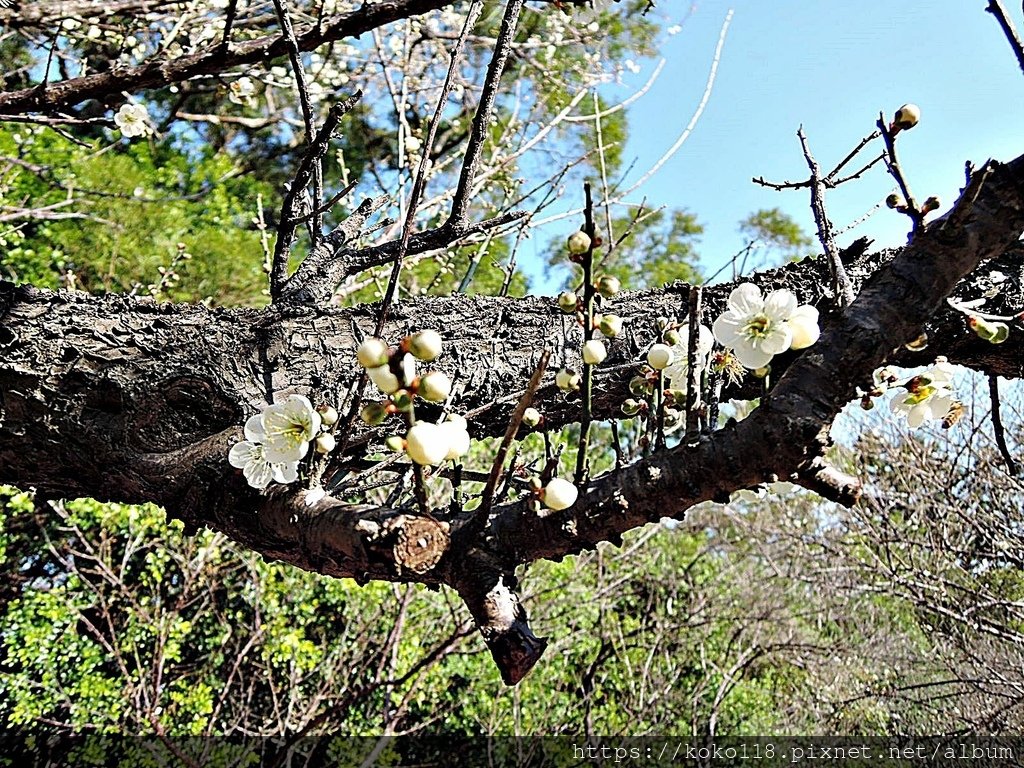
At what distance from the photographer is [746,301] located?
0.79 m

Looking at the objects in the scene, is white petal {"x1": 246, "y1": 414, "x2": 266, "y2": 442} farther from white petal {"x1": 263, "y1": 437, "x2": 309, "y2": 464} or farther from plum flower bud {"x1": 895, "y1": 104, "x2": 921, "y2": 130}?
plum flower bud {"x1": 895, "y1": 104, "x2": 921, "y2": 130}

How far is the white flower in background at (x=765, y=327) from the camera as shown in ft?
2.49

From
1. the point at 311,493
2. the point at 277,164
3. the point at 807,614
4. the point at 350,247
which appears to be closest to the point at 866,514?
the point at 807,614

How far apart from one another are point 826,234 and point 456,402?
51 centimetres

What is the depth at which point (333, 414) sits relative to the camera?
83 cm

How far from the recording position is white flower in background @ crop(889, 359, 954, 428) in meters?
0.93

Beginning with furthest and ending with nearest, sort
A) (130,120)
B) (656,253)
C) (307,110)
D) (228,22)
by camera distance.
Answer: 1. (656,253)
2. (130,120)
3. (228,22)
4. (307,110)

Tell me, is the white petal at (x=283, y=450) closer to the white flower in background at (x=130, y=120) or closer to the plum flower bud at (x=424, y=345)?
the plum flower bud at (x=424, y=345)

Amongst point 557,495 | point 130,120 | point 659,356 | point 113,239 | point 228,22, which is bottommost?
point 557,495

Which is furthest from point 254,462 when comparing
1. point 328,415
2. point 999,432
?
point 999,432

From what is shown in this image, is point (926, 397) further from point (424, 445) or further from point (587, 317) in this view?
point (424, 445)

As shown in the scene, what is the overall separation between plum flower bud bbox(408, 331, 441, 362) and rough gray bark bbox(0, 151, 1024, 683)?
18 cm

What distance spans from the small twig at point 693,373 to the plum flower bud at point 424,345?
226 mm

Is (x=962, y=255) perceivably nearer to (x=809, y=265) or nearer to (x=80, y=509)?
(x=809, y=265)
